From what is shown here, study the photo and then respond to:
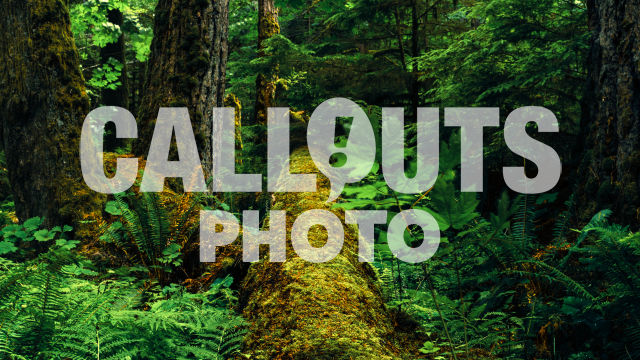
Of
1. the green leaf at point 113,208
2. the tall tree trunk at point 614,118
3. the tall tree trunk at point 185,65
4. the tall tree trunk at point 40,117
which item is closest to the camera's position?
the tall tree trunk at point 614,118

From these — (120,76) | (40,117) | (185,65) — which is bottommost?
(40,117)

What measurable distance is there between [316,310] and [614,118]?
309cm

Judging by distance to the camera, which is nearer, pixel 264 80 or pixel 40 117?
pixel 40 117

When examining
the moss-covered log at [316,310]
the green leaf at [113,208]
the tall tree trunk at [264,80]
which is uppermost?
the tall tree trunk at [264,80]

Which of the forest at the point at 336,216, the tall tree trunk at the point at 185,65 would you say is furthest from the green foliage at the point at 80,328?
the tall tree trunk at the point at 185,65

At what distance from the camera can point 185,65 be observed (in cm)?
463

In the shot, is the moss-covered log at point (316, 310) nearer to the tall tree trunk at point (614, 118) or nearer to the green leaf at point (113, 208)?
the green leaf at point (113, 208)

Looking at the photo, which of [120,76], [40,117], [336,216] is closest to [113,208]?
[40,117]

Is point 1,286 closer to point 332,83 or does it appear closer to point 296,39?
point 332,83

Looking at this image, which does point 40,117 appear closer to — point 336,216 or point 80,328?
point 80,328

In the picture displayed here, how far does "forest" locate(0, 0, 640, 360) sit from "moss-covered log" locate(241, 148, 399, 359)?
0.01 meters

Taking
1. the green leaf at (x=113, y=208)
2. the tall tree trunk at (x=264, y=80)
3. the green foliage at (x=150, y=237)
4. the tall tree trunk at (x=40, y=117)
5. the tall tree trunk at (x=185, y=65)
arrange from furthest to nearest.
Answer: the tall tree trunk at (x=264, y=80)
the tall tree trunk at (x=185, y=65)
the tall tree trunk at (x=40, y=117)
the green leaf at (x=113, y=208)
the green foliage at (x=150, y=237)

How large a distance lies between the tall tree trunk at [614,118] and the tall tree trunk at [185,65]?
416cm

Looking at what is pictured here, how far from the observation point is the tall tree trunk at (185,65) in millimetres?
4629
